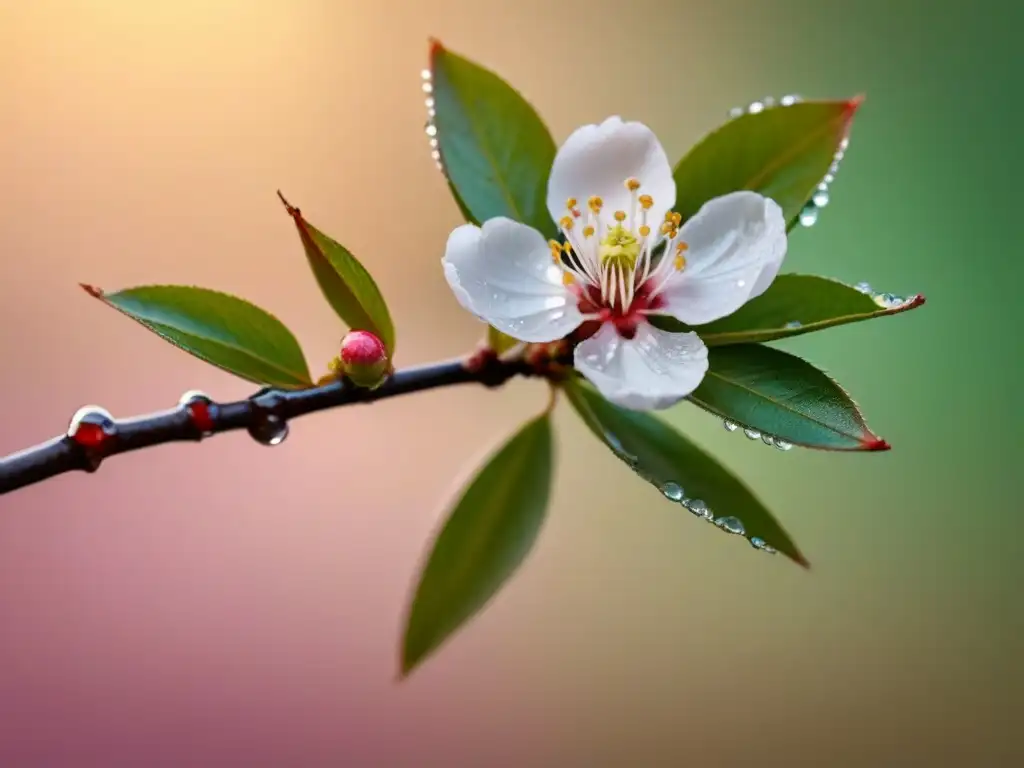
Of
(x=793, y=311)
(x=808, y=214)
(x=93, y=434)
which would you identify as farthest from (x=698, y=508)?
(x=93, y=434)

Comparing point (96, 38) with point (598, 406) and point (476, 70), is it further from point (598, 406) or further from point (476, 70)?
point (598, 406)

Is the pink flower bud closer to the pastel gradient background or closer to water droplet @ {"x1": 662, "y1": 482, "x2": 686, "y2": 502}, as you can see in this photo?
water droplet @ {"x1": 662, "y1": 482, "x2": 686, "y2": 502}

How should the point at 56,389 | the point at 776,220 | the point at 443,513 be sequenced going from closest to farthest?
the point at 776,220
the point at 443,513
the point at 56,389

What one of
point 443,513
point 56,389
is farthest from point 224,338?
point 56,389

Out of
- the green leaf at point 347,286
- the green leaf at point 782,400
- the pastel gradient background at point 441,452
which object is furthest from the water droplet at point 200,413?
the pastel gradient background at point 441,452

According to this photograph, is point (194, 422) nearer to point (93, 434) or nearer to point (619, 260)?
point (93, 434)
